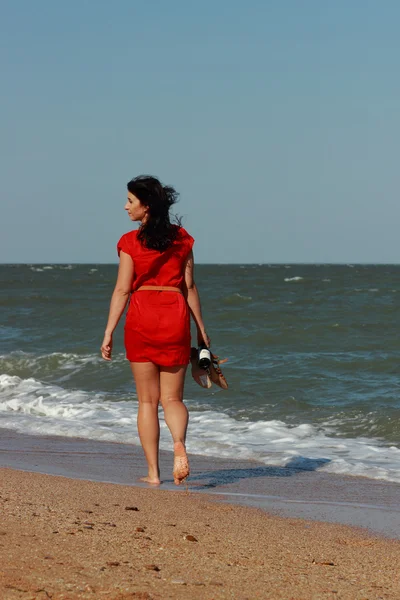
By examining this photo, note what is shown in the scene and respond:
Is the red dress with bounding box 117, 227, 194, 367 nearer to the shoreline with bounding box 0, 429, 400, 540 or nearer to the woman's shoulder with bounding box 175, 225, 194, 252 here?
the woman's shoulder with bounding box 175, 225, 194, 252

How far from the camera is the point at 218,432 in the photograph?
7363 mm

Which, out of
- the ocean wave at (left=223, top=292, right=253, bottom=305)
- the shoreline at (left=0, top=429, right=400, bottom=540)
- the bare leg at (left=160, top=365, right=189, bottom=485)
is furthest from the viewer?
the ocean wave at (left=223, top=292, right=253, bottom=305)

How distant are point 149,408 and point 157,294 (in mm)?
684

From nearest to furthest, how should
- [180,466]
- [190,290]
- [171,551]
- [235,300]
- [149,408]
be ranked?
[171,551] < [180,466] < [190,290] < [149,408] < [235,300]

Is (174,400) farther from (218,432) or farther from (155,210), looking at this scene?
(218,432)

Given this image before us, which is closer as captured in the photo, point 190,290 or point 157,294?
point 157,294

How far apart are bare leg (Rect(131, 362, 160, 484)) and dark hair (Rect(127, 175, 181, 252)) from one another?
0.68 metres

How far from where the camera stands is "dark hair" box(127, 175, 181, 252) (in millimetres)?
4652

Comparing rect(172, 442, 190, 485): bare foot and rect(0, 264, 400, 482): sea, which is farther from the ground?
rect(172, 442, 190, 485): bare foot

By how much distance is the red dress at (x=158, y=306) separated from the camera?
467cm

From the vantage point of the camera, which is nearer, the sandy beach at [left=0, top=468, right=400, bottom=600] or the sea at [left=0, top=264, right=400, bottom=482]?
the sandy beach at [left=0, top=468, right=400, bottom=600]

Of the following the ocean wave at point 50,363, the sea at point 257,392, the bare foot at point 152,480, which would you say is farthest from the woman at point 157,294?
the ocean wave at point 50,363

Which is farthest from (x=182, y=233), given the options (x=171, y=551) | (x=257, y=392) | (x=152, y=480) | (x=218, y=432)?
(x=257, y=392)

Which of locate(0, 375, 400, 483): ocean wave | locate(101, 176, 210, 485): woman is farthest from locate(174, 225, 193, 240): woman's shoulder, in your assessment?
locate(0, 375, 400, 483): ocean wave
